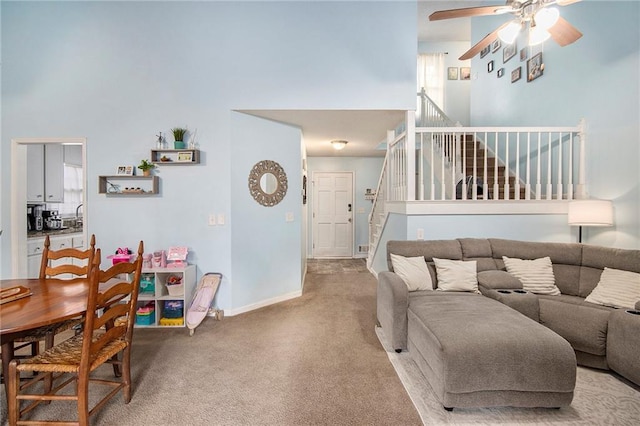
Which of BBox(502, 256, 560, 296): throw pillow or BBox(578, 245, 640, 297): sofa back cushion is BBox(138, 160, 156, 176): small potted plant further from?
BBox(578, 245, 640, 297): sofa back cushion

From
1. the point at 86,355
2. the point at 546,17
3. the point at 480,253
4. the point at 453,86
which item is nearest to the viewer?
the point at 86,355

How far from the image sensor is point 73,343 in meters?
1.84

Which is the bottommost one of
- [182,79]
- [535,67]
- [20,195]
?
[20,195]

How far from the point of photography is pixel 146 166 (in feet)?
11.1

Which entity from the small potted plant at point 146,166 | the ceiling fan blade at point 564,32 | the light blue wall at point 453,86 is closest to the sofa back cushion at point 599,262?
the ceiling fan blade at point 564,32

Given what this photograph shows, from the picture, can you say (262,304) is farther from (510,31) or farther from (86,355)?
(510,31)

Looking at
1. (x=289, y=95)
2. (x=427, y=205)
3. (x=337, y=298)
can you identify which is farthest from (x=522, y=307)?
(x=289, y=95)

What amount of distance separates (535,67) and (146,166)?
5.15 m

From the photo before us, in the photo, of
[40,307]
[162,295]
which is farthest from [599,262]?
[162,295]

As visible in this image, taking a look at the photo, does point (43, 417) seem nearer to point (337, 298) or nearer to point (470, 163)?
point (337, 298)

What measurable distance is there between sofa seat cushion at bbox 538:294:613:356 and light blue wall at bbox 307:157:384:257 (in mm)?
4770

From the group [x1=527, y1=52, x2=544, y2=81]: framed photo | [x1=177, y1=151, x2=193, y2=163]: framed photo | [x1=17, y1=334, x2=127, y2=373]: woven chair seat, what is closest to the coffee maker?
[x1=177, y1=151, x2=193, y2=163]: framed photo

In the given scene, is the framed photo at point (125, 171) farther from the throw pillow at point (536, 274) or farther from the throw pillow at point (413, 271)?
the throw pillow at point (536, 274)

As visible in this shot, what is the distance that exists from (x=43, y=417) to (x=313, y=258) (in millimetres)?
5565
